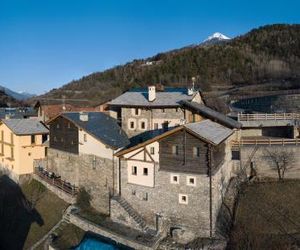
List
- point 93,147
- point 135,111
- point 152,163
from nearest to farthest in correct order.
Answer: point 152,163 < point 93,147 < point 135,111

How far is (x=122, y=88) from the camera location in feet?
382

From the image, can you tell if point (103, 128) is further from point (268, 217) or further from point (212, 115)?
point (268, 217)

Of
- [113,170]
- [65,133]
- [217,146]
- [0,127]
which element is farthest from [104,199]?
[0,127]

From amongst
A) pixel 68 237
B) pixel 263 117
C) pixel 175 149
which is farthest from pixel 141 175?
pixel 263 117

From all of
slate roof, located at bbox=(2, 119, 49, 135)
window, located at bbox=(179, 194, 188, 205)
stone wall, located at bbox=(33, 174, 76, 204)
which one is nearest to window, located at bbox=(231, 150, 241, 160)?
window, located at bbox=(179, 194, 188, 205)

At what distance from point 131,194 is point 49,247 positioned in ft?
25.7

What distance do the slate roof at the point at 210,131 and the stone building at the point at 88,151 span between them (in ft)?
25.5

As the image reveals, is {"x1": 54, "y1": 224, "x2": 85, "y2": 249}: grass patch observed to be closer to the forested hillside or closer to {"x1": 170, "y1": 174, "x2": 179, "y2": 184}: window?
{"x1": 170, "y1": 174, "x2": 179, "y2": 184}: window

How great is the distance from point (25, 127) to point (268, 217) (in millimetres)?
28480

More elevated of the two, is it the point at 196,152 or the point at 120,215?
the point at 196,152

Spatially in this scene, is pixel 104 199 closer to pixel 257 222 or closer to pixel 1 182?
pixel 257 222

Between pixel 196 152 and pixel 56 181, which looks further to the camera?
pixel 56 181

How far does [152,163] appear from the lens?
29906 mm

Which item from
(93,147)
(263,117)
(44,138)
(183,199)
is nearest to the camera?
(183,199)
